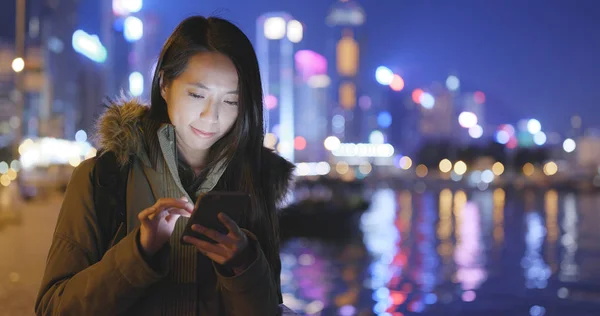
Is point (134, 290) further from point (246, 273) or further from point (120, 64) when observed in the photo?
point (120, 64)

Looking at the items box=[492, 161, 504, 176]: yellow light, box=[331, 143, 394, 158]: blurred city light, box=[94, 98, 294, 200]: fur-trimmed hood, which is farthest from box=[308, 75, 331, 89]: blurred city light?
box=[94, 98, 294, 200]: fur-trimmed hood

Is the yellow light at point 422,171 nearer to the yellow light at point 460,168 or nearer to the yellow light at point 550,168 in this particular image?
the yellow light at point 460,168

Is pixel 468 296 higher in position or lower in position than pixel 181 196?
lower

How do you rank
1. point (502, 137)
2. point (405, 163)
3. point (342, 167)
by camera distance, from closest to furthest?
point (502, 137) → point (342, 167) → point (405, 163)

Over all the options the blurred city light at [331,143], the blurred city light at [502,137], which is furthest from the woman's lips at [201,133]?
the blurred city light at [331,143]

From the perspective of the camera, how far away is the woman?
1.60 metres

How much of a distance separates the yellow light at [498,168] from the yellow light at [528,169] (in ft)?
18.7

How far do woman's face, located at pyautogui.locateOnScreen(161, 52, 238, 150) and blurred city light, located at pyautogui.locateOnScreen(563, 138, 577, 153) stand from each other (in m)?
166

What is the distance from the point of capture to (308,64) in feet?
568

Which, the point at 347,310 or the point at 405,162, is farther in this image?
the point at 405,162

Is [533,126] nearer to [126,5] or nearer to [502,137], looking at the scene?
[502,137]

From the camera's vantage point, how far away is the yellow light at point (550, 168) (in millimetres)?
140625

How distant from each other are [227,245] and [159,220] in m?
0.16

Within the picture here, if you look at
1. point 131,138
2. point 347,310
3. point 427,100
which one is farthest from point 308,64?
point 131,138
